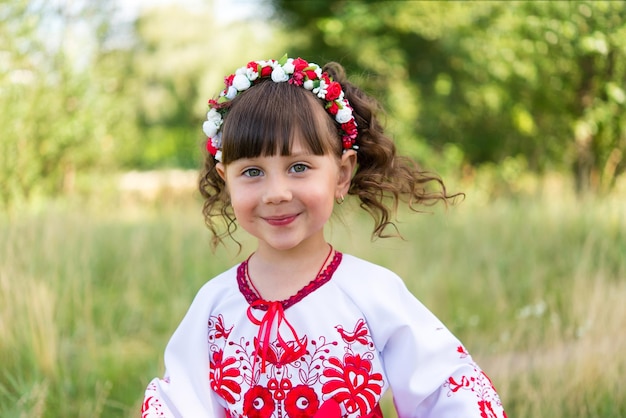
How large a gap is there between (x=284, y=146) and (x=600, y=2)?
3966 millimetres

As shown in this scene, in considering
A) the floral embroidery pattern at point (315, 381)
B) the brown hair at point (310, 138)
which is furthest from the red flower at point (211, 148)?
the floral embroidery pattern at point (315, 381)

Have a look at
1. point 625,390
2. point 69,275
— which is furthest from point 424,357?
point 69,275

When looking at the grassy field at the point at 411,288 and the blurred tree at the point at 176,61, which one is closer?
the grassy field at the point at 411,288

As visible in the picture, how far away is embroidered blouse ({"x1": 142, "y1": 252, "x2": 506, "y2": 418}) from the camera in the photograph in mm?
1956

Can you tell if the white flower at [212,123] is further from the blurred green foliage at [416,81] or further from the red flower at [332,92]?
the blurred green foliage at [416,81]

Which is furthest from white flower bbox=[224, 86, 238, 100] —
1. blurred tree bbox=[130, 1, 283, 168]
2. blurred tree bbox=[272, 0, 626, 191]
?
blurred tree bbox=[130, 1, 283, 168]

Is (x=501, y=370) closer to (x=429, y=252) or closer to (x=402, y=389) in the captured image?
(x=402, y=389)

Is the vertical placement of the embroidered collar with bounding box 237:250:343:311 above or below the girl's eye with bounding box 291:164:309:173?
below

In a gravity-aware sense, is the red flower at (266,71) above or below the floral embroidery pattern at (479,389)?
above

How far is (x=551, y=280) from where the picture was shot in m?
4.89

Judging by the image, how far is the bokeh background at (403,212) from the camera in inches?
136

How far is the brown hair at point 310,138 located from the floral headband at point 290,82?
24 millimetres

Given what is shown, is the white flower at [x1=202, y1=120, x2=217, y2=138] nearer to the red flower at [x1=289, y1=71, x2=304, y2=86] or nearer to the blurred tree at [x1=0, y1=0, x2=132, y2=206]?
the red flower at [x1=289, y1=71, x2=304, y2=86]

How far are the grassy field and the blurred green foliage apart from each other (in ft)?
5.13
